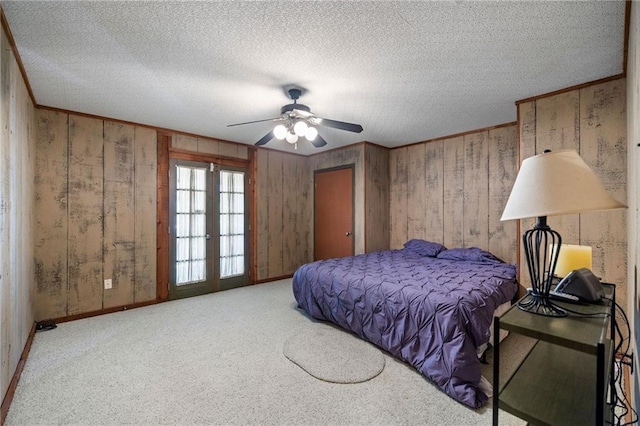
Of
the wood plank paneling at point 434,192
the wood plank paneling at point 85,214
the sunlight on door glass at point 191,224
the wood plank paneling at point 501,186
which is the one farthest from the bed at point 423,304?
the wood plank paneling at point 85,214

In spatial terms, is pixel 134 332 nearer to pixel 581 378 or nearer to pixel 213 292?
pixel 213 292

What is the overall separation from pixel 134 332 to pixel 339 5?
3.44 meters

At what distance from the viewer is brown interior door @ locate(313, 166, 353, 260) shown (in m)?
4.95

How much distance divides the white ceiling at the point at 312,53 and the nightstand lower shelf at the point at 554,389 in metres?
1.90

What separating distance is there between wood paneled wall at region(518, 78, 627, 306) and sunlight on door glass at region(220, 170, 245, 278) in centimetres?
409

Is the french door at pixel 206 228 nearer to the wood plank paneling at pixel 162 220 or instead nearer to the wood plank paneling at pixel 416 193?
the wood plank paneling at pixel 162 220

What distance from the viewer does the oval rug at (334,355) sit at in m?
2.14

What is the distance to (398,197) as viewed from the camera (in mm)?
5008

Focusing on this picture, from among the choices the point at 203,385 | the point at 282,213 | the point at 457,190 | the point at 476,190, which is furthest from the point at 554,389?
the point at 282,213

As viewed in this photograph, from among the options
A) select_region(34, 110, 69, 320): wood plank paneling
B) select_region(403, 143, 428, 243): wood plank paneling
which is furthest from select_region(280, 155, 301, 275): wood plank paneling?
select_region(34, 110, 69, 320): wood plank paneling

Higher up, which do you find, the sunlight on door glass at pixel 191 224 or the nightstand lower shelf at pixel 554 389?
the sunlight on door glass at pixel 191 224

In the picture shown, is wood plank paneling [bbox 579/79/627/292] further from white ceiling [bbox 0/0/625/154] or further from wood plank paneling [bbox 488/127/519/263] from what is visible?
wood plank paneling [bbox 488/127/519/263]

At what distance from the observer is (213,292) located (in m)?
4.40

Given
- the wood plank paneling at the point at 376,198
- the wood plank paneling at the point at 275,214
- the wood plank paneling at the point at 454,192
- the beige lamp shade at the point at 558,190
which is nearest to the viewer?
the beige lamp shade at the point at 558,190
